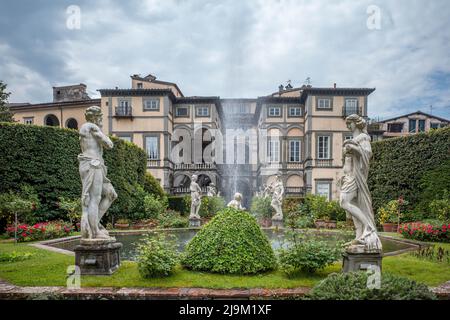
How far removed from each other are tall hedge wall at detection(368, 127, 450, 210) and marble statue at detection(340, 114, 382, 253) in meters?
11.1

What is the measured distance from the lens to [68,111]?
108 ft

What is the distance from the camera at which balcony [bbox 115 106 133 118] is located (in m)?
31.3

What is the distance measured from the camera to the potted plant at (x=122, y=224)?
14.8 meters

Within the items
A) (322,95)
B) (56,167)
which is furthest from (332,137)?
(56,167)

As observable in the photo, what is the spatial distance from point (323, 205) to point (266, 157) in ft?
52.4

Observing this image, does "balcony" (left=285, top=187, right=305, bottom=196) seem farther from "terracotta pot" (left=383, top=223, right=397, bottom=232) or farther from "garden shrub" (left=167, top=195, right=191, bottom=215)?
"terracotta pot" (left=383, top=223, right=397, bottom=232)

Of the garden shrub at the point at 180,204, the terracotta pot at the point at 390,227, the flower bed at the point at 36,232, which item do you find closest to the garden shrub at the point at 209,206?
the garden shrub at the point at 180,204

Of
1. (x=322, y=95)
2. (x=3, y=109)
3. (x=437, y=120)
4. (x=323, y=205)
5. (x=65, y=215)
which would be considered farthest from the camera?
(x=437, y=120)

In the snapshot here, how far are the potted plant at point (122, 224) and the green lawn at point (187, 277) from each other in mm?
8402

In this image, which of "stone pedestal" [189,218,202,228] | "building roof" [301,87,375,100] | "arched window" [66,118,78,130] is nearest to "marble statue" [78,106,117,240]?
"stone pedestal" [189,218,202,228]

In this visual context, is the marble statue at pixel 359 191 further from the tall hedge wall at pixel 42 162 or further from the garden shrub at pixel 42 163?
the tall hedge wall at pixel 42 162

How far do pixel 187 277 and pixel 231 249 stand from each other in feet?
2.96

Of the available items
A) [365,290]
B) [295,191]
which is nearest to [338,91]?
[295,191]

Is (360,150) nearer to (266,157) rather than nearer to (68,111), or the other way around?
(266,157)
